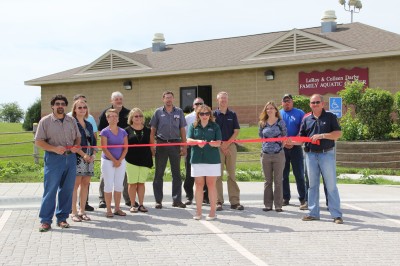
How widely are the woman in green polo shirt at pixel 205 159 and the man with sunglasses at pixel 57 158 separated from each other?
1958 millimetres

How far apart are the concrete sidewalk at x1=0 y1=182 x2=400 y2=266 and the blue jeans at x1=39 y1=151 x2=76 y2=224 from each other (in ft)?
0.90

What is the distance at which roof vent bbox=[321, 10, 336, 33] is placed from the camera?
101 ft

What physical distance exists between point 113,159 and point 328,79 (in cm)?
1942

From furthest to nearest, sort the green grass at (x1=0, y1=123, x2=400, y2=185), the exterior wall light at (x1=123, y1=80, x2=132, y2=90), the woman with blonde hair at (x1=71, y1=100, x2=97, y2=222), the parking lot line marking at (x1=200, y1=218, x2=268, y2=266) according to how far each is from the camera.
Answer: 1. the exterior wall light at (x1=123, y1=80, x2=132, y2=90)
2. the green grass at (x1=0, y1=123, x2=400, y2=185)
3. the woman with blonde hair at (x1=71, y1=100, x2=97, y2=222)
4. the parking lot line marking at (x1=200, y1=218, x2=268, y2=266)

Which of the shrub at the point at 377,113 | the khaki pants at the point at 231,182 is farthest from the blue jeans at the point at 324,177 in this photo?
the shrub at the point at 377,113

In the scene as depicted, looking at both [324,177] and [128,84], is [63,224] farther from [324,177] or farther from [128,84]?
[128,84]

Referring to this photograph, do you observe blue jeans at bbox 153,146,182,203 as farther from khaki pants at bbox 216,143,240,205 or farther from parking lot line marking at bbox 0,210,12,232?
parking lot line marking at bbox 0,210,12,232

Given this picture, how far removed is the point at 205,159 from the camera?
383 inches

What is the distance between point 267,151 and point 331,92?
18.1m

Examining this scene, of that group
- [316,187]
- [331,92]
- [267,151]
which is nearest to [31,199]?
[267,151]

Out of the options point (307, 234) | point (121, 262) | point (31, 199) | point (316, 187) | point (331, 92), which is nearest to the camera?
point (121, 262)

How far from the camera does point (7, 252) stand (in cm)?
707

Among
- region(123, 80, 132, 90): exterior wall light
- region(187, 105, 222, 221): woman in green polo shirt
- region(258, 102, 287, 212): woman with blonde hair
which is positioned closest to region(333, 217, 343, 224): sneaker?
region(258, 102, 287, 212): woman with blonde hair

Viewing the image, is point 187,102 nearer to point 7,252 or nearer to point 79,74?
point 79,74
